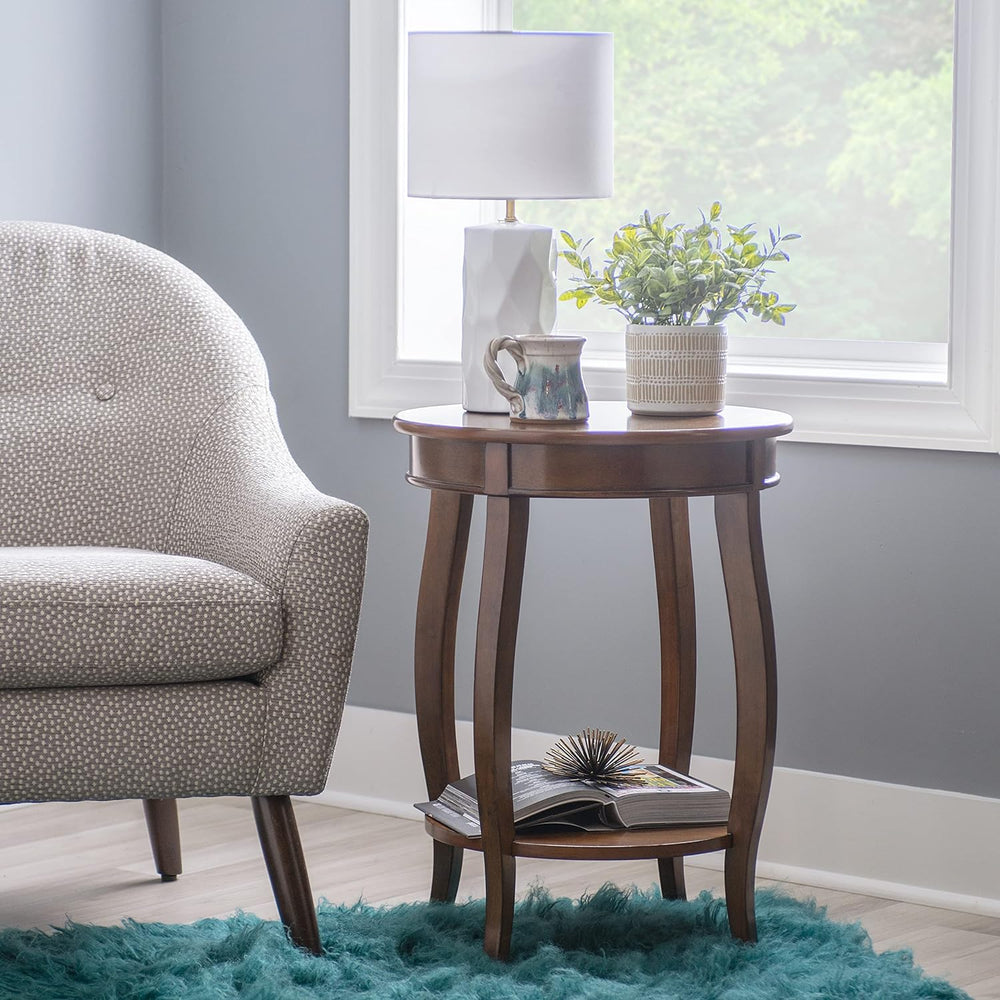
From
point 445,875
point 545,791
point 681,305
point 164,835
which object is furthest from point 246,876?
point 681,305

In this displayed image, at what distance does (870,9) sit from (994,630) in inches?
39.4

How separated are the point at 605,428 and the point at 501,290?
0.93ft

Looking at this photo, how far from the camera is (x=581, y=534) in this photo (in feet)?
9.02

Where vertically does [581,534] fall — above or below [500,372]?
below

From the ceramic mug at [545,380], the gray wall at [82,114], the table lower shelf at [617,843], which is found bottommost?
the table lower shelf at [617,843]

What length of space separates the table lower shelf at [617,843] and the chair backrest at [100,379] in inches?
28.7

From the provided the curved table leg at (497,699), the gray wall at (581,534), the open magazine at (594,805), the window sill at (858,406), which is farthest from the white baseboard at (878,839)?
the curved table leg at (497,699)

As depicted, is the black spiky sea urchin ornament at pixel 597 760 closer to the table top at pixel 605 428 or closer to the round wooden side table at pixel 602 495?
the round wooden side table at pixel 602 495

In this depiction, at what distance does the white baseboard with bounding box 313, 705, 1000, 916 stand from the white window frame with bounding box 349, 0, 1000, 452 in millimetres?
535

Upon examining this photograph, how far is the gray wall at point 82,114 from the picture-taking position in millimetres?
2863

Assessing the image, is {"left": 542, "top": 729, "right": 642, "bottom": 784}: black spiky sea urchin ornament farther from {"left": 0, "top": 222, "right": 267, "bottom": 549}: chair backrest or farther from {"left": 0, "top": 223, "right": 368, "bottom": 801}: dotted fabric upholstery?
{"left": 0, "top": 222, "right": 267, "bottom": 549}: chair backrest

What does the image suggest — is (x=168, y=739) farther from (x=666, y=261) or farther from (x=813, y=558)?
(x=813, y=558)

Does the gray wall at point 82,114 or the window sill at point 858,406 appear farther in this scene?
the gray wall at point 82,114

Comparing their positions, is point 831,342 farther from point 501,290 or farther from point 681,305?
A: point 501,290
